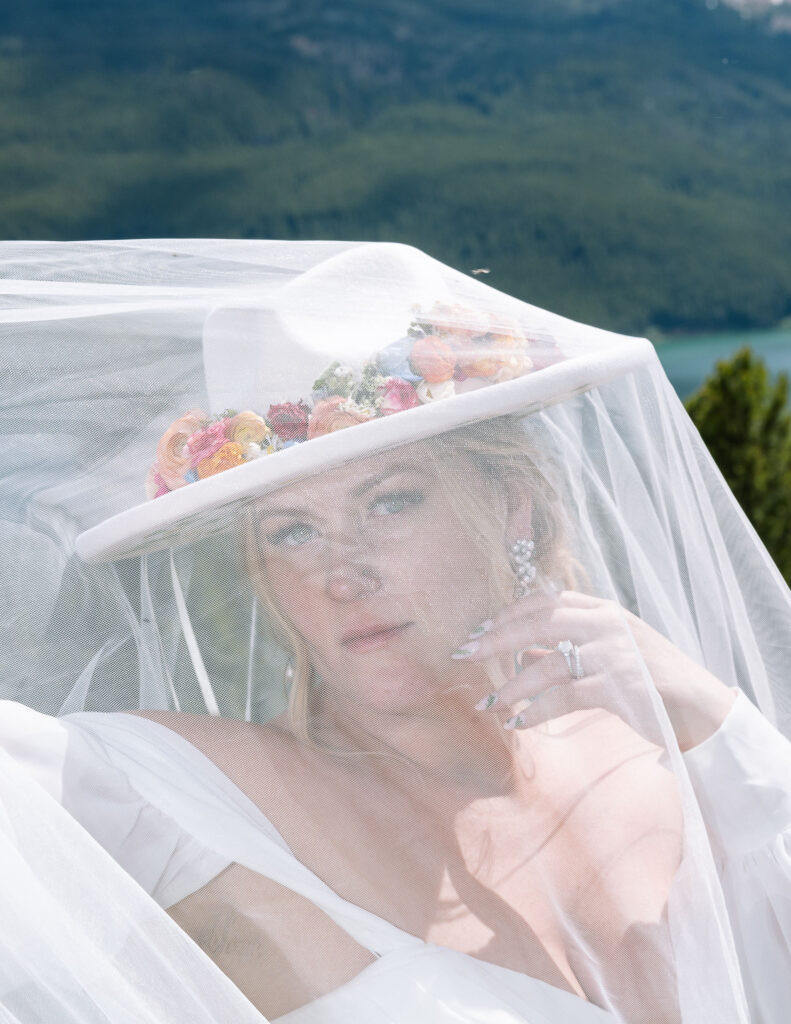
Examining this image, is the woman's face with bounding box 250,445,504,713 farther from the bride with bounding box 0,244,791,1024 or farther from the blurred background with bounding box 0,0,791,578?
the blurred background with bounding box 0,0,791,578

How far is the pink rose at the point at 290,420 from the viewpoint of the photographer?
3.42 ft

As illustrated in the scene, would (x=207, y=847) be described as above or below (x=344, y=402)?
below

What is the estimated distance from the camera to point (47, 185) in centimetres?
567

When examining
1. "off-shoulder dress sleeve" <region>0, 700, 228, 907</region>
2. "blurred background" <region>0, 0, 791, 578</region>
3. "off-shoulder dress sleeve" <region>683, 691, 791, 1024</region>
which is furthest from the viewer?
"blurred background" <region>0, 0, 791, 578</region>

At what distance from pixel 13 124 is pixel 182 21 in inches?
93.2

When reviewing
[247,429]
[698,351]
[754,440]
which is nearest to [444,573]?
[247,429]

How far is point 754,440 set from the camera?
17.0ft

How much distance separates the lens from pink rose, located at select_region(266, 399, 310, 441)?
1.04 m

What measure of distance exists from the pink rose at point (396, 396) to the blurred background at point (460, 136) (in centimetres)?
528

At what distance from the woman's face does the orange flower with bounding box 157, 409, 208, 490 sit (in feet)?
0.32

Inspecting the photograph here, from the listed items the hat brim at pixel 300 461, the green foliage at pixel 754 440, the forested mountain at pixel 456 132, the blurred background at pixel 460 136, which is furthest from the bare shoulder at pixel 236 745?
the forested mountain at pixel 456 132

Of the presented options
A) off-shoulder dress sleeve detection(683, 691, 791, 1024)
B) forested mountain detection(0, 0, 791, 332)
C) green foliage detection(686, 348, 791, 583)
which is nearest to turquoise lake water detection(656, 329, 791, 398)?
forested mountain detection(0, 0, 791, 332)

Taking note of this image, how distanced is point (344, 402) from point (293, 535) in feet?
0.54

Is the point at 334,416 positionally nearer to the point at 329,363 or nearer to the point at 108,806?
the point at 329,363
